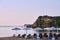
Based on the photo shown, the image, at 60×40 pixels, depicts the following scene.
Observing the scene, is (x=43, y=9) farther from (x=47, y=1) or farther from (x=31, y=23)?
(x=31, y=23)

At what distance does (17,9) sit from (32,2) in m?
1.46

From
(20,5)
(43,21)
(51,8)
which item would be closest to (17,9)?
(20,5)

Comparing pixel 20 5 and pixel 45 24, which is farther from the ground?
pixel 20 5

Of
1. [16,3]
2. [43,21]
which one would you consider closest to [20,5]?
[16,3]

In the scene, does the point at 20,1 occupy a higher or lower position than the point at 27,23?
higher

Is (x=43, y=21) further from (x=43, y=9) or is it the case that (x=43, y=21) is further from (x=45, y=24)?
(x=43, y=9)

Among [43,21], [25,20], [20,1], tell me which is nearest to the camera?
[20,1]

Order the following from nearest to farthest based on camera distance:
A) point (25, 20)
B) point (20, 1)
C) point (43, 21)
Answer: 1. point (20, 1)
2. point (25, 20)
3. point (43, 21)

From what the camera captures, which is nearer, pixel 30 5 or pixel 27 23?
pixel 30 5

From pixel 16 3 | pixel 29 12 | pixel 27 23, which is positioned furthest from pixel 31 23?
pixel 16 3

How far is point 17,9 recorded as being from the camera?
57.6 feet

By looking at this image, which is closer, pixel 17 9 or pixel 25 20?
pixel 17 9

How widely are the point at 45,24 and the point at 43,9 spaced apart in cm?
357

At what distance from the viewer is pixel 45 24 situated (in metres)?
20.9
